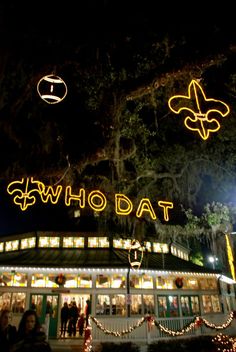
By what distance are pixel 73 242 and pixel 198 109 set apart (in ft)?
52.9

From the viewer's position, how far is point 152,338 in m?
14.4

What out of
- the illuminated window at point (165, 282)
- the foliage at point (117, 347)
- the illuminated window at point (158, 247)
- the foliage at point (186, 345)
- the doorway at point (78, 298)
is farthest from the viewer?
the illuminated window at point (158, 247)

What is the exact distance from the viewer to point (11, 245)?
2195 cm

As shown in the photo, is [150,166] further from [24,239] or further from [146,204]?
[24,239]

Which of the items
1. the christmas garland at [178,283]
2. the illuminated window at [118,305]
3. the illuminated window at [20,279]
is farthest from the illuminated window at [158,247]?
the illuminated window at [20,279]

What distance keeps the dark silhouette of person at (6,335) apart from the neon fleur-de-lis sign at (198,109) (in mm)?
5074

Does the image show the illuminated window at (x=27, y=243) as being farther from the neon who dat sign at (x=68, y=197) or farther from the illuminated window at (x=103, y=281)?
the neon who dat sign at (x=68, y=197)

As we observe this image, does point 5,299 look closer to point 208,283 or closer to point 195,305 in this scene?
point 195,305

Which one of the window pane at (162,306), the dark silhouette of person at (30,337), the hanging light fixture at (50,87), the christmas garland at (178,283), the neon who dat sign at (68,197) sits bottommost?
the dark silhouette of person at (30,337)

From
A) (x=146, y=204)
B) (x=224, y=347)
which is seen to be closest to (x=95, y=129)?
(x=146, y=204)

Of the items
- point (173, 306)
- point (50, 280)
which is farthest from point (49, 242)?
point (173, 306)

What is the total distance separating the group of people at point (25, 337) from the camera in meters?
4.25

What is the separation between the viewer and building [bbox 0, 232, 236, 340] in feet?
60.0

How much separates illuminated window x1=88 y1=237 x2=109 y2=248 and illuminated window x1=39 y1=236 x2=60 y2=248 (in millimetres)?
2110
